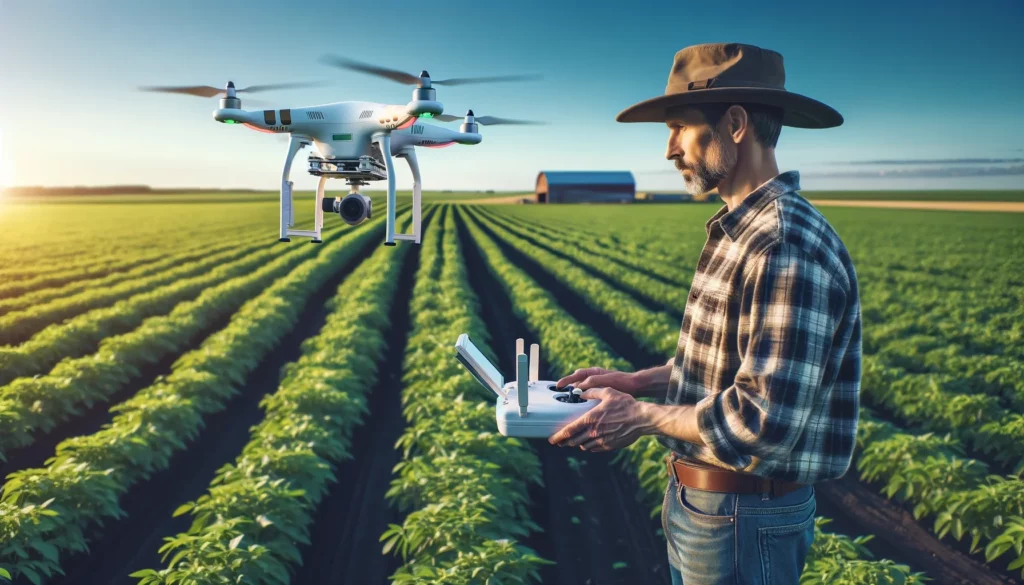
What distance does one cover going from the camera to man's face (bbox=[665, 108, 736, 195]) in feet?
6.79

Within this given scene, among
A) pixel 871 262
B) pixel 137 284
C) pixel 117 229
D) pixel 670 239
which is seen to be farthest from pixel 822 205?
pixel 137 284

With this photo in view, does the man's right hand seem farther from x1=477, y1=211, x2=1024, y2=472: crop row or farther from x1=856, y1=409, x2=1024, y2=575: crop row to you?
x1=477, y1=211, x2=1024, y2=472: crop row

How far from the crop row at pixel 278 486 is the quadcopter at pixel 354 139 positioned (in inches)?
145

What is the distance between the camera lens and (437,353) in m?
9.74

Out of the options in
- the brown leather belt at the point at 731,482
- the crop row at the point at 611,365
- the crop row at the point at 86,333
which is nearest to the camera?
the brown leather belt at the point at 731,482

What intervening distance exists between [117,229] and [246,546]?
4599 centimetres

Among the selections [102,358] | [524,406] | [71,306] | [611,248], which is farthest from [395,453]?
[611,248]

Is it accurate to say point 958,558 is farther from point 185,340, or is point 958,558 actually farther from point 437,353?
point 185,340

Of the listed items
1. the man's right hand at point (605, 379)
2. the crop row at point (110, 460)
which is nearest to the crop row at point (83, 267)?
the crop row at point (110, 460)

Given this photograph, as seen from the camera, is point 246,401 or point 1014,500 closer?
point 1014,500

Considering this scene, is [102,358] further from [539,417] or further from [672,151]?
[672,151]

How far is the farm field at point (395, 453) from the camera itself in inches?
199

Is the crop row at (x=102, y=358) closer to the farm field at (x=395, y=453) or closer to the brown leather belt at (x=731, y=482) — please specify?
the farm field at (x=395, y=453)

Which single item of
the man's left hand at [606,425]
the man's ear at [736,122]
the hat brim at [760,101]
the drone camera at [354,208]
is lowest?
the man's left hand at [606,425]
